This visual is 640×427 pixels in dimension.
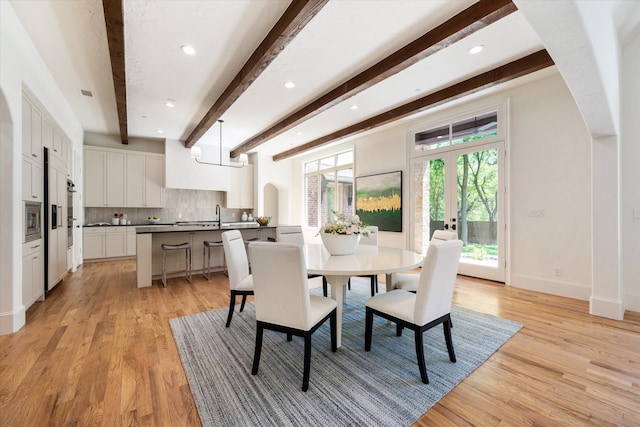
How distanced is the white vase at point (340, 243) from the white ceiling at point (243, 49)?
1900 millimetres

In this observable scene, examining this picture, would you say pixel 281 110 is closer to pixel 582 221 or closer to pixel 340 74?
pixel 340 74

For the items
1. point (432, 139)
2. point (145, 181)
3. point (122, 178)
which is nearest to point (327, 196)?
point (432, 139)

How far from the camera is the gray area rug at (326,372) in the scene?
58.4 inches

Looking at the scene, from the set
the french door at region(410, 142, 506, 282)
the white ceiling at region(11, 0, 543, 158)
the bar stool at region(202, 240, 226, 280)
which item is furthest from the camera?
the bar stool at region(202, 240, 226, 280)

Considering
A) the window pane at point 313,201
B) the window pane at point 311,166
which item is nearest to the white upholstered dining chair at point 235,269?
the window pane at point 313,201

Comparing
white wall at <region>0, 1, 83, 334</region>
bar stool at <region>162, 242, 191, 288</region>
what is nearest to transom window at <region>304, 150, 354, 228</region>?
bar stool at <region>162, 242, 191, 288</region>

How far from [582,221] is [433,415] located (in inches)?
130

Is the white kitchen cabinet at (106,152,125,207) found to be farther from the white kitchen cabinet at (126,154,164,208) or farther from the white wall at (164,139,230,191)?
the white wall at (164,139,230,191)

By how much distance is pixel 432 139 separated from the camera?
478cm

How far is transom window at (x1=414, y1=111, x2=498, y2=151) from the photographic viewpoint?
13.4 feet

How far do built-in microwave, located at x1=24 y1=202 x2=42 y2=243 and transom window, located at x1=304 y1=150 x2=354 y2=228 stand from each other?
196 inches

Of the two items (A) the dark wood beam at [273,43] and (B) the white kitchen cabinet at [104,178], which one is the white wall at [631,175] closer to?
(A) the dark wood beam at [273,43]

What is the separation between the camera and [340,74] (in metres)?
3.35

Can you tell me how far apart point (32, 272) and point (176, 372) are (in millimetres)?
2379
